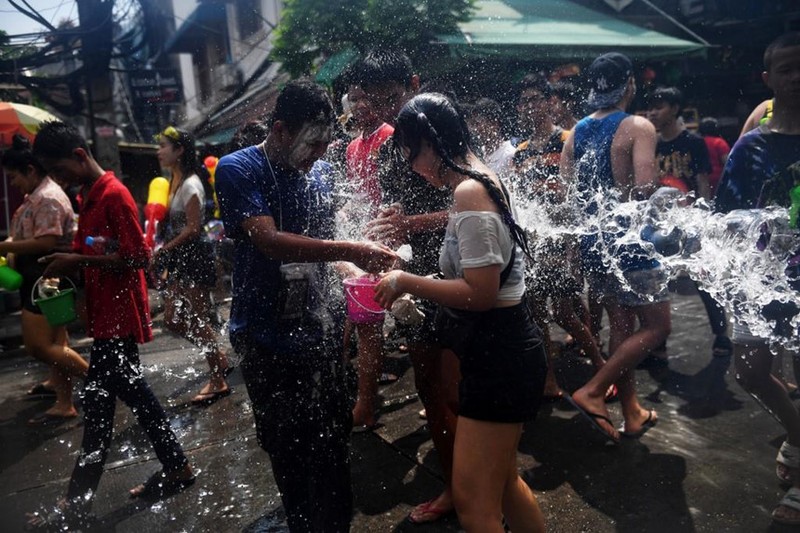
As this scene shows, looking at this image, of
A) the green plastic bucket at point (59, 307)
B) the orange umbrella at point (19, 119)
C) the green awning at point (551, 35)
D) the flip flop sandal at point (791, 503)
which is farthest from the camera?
the orange umbrella at point (19, 119)

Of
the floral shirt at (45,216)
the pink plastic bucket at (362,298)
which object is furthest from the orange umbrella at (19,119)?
the pink plastic bucket at (362,298)

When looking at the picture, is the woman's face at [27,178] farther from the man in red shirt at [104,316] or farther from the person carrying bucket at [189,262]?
the man in red shirt at [104,316]

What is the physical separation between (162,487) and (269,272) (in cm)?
171

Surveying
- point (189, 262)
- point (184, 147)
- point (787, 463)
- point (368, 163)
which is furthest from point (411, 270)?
point (184, 147)

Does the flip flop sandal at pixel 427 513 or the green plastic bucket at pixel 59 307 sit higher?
the green plastic bucket at pixel 59 307

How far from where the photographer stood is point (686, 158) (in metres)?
5.74

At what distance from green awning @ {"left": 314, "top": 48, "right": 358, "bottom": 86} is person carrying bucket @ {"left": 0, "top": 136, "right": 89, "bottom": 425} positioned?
3581 millimetres

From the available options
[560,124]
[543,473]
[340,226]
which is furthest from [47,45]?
[543,473]

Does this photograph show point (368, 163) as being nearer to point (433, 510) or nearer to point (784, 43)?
point (433, 510)

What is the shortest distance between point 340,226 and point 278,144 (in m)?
0.62

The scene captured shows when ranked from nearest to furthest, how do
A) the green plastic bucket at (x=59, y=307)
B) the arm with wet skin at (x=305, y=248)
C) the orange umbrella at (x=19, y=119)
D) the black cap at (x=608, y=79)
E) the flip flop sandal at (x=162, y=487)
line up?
1. the arm with wet skin at (x=305, y=248)
2. the flip flop sandal at (x=162, y=487)
3. the black cap at (x=608, y=79)
4. the green plastic bucket at (x=59, y=307)
5. the orange umbrella at (x=19, y=119)

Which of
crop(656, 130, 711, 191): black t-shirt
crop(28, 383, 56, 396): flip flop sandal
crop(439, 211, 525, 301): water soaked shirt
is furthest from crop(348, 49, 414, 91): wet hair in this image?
crop(28, 383, 56, 396): flip flop sandal

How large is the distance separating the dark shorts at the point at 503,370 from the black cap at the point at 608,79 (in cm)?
208

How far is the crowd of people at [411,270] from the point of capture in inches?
83.3
